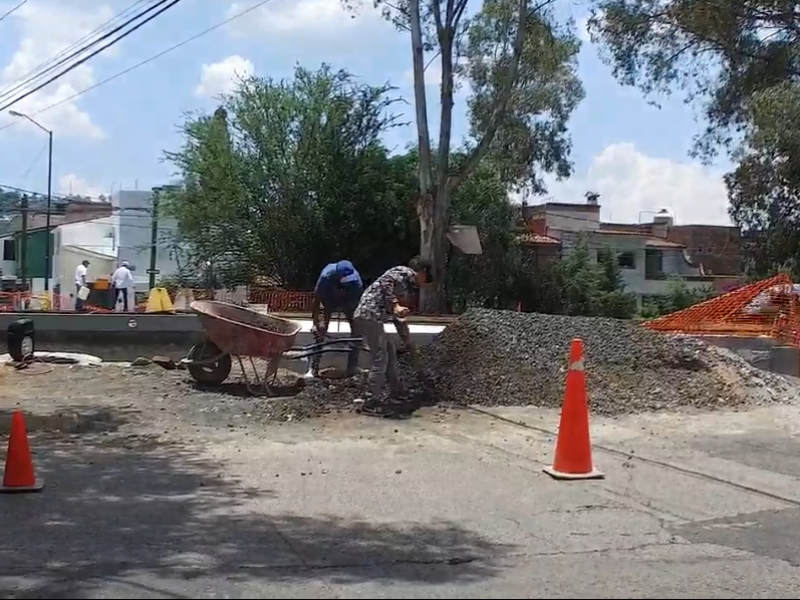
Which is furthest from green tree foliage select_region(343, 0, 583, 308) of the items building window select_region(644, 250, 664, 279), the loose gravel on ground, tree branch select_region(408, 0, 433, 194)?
building window select_region(644, 250, 664, 279)

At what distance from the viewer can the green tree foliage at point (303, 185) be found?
35.7 metres

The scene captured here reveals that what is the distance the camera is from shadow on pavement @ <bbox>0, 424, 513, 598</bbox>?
5.98 metres

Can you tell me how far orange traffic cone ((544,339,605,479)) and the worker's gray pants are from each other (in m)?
3.57

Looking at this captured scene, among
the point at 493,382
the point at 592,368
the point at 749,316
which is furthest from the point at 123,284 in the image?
the point at 592,368

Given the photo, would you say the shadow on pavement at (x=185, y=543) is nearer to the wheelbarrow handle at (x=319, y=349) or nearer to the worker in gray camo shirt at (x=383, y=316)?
the worker in gray camo shirt at (x=383, y=316)

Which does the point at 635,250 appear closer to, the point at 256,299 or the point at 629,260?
the point at 629,260

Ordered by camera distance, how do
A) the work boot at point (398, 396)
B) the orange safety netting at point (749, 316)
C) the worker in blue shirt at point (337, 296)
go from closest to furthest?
the work boot at point (398, 396) → the worker in blue shirt at point (337, 296) → the orange safety netting at point (749, 316)

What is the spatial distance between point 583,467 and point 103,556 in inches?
168

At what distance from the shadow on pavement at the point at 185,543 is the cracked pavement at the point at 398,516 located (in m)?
0.02

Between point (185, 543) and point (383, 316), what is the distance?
19.0 ft

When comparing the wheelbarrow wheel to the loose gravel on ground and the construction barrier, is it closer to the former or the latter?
the loose gravel on ground

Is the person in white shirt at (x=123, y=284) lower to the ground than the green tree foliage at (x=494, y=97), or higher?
lower

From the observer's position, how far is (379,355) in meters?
12.4

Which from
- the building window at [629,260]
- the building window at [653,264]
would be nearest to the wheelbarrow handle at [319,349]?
the building window at [629,260]
